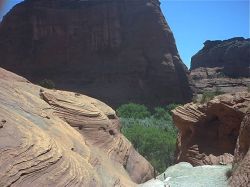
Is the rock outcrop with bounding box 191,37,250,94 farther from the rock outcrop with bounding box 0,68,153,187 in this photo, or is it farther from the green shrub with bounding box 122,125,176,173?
the rock outcrop with bounding box 0,68,153,187

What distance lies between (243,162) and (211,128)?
10457 millimetres

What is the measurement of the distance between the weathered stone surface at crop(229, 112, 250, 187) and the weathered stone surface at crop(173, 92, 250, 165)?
575cm

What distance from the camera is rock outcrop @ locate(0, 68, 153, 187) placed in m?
6.60

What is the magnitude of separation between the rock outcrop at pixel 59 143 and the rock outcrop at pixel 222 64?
6285cm

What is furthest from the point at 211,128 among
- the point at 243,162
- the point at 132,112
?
the point at 132,112

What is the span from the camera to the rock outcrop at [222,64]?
3066 inches

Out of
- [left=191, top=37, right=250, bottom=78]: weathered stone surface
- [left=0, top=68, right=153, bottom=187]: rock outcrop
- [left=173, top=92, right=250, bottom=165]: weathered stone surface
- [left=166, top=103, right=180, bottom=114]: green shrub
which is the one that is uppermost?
[left=0, top=68, right=153, bottom=187]: rock outcrop

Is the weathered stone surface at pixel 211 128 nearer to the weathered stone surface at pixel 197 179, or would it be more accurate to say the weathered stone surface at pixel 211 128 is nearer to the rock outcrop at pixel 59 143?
the weathered stone surface at pixel 197 179

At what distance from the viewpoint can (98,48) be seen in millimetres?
75438

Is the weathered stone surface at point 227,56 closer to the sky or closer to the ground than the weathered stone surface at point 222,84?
closer to the sky

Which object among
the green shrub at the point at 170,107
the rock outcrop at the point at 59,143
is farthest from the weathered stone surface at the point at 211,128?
the green shrub at the point at 170,107

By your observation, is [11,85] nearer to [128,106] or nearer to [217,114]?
[217,114]

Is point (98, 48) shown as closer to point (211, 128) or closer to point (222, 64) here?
point (222, 64)

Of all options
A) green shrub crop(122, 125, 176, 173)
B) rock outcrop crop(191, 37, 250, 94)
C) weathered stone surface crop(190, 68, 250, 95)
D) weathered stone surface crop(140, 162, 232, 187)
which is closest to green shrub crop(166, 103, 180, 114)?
weathered stone surface crop(190, 68, 250, 95)
